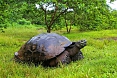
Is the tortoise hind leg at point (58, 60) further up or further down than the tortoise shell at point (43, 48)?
further down

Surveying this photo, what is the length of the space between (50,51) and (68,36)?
31.9 ft

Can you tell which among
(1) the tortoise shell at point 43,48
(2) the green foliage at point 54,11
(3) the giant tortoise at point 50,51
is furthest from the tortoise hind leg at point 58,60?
(2) the green foliage at point 54,11

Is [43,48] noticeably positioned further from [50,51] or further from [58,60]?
[58,60]

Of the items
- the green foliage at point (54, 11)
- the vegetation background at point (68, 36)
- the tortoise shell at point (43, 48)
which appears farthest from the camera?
the green foliage at point (54, 11)

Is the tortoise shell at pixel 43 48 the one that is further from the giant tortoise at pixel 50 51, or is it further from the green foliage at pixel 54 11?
the green foliage at pixel 54 11

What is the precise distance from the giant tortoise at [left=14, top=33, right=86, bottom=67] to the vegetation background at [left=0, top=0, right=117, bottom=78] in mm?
273

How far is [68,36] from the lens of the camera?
16016 mm

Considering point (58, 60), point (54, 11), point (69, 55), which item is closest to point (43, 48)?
point (58, 60)

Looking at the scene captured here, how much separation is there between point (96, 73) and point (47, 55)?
2116mm

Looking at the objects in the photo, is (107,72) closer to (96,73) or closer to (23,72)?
(96,73)

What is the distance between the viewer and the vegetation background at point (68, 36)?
16.1ft

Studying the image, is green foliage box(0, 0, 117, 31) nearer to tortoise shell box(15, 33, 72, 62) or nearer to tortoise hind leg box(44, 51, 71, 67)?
tortoise shell box(15, 33, 72, 62)

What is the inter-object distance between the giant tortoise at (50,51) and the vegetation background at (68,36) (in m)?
0.27

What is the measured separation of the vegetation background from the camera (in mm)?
4898
